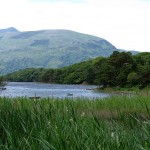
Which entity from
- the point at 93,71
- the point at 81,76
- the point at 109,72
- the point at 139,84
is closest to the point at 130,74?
the point at 139,84

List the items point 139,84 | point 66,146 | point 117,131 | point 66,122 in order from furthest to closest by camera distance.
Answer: point 139,84
point 66,122
point 117,131
point 66,146

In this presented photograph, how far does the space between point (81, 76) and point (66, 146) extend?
18246cm

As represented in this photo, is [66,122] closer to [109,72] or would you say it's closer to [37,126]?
[37,126]

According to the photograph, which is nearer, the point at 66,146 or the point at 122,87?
the point at 66,146

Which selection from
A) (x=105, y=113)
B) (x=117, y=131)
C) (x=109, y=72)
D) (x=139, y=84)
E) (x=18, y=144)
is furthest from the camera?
(x=109, y=72)

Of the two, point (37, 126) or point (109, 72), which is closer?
point (37, 126)

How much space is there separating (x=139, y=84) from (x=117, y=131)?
109074 mm

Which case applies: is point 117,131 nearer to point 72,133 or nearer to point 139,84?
point 72,133

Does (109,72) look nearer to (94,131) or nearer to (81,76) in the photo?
(81,76)

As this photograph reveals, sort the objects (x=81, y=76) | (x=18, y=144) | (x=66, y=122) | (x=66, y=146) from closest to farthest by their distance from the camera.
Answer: (x=66, y=146) → (x=18, y=144) → (x=66, y=122) → (x=81, y=76)

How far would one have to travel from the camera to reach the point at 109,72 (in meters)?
126

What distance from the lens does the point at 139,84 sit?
4427 inches

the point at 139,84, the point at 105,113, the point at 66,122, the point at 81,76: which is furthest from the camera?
the point at 81,76

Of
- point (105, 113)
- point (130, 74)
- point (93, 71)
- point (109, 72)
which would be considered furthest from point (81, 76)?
point (105, 113)
